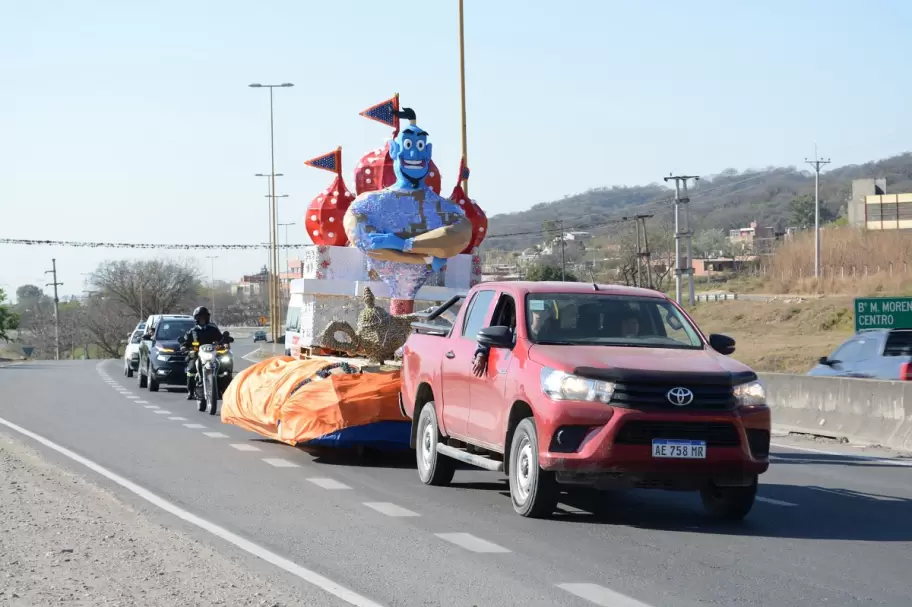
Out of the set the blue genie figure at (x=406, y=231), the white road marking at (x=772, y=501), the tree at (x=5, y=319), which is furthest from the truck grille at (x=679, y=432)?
the tree at (x=5, y=319)

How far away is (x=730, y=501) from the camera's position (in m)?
10.8

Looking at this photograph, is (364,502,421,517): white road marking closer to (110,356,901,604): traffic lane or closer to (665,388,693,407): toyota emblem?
(110,356,901,604): traffic lane

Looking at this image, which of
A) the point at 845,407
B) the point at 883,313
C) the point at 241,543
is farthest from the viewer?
the point at 883,313

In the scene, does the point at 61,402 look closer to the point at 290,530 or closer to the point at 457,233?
the point at 457,233

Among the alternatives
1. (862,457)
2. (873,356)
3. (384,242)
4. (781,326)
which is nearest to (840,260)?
(781,326)

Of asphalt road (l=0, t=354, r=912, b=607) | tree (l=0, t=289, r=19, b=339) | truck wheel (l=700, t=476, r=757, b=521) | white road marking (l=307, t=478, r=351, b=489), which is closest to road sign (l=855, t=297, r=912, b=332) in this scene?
asphalt road (l=0, t=354, r=912, b=607)

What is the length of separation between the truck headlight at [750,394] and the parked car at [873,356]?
1166 centimetres

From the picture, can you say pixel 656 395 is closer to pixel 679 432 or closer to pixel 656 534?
pixel 679 432

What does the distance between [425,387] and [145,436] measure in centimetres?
668

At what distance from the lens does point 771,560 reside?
901 cm

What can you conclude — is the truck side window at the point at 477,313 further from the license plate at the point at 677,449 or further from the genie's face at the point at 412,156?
the genie's face at the point at 412,156

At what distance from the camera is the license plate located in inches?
392

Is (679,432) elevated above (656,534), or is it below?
above

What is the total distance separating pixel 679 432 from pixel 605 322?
65.2 inches
